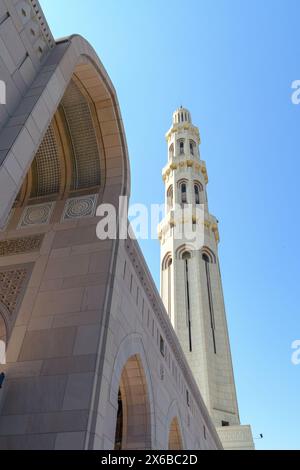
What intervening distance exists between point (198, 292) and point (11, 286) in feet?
63.7

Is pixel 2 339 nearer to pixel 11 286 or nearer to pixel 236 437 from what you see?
pixel 11 286

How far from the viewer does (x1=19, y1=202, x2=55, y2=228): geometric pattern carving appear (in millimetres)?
8445

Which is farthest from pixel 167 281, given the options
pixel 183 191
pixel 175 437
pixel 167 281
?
pixel 175 437

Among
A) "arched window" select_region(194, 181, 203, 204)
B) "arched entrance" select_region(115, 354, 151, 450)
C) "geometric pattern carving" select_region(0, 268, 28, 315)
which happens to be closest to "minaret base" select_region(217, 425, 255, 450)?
"arched entrance" select_region(115, 354, 151, 450)

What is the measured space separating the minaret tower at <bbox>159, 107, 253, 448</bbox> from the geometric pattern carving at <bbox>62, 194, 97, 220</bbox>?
631 inches

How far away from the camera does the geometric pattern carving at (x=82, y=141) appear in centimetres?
863

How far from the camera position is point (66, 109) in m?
8.69

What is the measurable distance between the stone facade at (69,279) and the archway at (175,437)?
27 mm

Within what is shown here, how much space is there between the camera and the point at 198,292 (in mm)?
25516

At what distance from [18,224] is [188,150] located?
91.4 feet

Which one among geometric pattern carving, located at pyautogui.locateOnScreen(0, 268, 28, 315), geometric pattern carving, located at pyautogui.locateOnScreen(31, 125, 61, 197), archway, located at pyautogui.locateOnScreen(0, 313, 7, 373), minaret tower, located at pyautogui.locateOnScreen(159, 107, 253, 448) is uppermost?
minaret tower, located at pyautogui.locateOnScreen(159, 107, 253, 448)

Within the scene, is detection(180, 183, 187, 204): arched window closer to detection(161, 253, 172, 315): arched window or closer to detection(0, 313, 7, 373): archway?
detection(161, 253, 172, 315): arched window

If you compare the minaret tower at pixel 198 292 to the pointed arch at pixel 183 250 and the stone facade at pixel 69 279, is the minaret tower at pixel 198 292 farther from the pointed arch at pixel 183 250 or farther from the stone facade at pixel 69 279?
the stone facade at pixel 69 279

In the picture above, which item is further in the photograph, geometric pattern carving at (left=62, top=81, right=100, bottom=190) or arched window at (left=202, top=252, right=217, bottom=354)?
arched window at (left=202, top=252, right=217, bottom=354)
